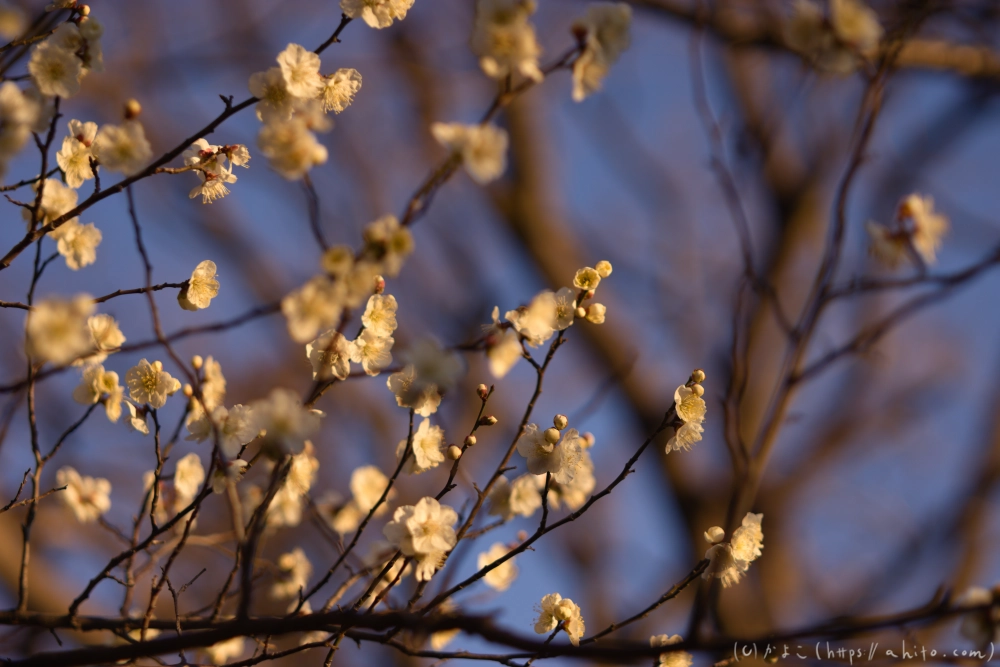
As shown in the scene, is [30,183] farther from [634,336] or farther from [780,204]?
[780,204]

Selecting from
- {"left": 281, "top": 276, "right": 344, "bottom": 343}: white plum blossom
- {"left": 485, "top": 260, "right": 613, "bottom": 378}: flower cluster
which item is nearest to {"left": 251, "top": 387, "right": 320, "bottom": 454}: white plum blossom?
{"left": 281, "top": 276, "right": 344, "bottom": 343}: white plum blossom

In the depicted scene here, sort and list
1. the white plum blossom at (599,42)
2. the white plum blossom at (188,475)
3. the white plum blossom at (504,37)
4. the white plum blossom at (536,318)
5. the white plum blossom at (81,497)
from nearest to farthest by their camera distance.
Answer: the white plum blossom at (504,37), the white plum blossom at (599,42), the white plum blossom at (536,318), the white plum blossom at (188,475), the white plum blossom at (81,497)

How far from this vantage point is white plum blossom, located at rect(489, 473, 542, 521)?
4.85 feet

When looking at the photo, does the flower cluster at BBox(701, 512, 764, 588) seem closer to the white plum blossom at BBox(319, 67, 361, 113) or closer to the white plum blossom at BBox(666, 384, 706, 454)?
the white plum blossom at BBox(666, 384, 706, 454)

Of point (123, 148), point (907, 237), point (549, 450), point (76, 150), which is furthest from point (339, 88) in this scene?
point (907, 237)

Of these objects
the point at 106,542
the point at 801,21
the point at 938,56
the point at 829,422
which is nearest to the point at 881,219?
the point at 938,56

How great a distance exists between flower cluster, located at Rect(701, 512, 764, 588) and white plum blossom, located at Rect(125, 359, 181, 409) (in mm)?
1038

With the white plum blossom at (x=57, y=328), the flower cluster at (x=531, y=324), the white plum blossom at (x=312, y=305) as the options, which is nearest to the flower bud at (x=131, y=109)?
the white plum blossom at (x=57, y=328)

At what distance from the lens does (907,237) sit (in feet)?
5.97

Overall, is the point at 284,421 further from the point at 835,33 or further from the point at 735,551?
the point at 835,33

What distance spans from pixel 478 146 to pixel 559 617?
2.96 feet

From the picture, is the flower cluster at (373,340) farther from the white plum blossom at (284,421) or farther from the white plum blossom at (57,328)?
the white plum blossom at (57,328)

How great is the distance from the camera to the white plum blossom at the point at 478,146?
0.86 metres

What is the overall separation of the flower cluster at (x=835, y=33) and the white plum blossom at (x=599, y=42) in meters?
0.37
